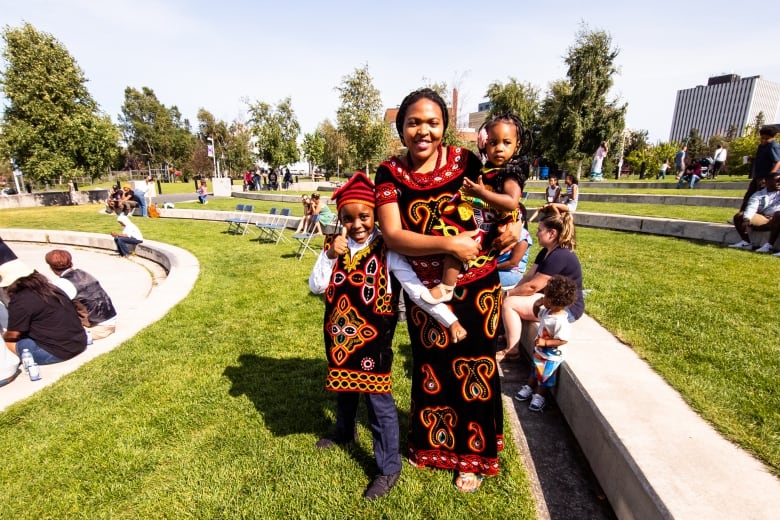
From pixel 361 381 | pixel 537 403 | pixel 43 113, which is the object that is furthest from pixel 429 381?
pixel 43 113

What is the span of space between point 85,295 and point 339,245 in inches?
174

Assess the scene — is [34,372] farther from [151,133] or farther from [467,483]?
[151,133]

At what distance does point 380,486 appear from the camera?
2432 millimetres

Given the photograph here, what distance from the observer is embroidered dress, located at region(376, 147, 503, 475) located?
2008mm

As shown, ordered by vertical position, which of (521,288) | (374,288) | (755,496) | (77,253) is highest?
(374,288)

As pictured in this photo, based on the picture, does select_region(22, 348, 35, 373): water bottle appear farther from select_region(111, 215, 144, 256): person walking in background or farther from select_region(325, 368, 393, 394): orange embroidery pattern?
select_region(111, 215, 144, 256): person walking in background

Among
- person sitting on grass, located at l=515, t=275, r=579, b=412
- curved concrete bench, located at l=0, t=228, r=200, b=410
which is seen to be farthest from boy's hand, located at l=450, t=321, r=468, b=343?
curved concrete bench, located at l=0, t=228, r=200, b=410

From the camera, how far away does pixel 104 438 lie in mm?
3006

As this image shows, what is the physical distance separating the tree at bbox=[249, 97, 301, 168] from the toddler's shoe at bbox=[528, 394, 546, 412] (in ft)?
120

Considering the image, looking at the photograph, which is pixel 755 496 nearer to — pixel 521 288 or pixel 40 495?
pixel 521 288

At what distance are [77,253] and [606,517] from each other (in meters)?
13.3

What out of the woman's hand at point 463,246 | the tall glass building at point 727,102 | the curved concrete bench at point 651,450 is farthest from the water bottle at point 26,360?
the tall glass building at point 727,102

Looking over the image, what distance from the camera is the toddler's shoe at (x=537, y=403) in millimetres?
3330

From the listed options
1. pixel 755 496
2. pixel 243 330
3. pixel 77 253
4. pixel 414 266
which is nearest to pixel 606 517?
pixel 755 496
